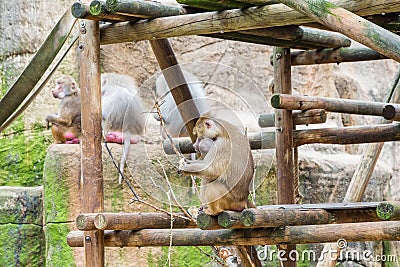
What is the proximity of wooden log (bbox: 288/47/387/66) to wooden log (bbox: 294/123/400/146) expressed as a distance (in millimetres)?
591

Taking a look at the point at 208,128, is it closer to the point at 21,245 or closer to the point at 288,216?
the point at 288,216

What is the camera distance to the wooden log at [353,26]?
A: 12.1ft

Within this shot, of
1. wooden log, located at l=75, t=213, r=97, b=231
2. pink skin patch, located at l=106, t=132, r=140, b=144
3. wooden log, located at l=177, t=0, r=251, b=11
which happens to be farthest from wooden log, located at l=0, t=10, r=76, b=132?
pink skin patch, located at l=106, t=132, r=140, b=144

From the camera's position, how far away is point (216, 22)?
16.0ft

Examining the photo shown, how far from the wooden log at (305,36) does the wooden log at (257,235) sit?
1.45m

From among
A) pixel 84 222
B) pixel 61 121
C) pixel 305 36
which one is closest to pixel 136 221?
pixel 84 222

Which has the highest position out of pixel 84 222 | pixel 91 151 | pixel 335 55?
pixel 335 55

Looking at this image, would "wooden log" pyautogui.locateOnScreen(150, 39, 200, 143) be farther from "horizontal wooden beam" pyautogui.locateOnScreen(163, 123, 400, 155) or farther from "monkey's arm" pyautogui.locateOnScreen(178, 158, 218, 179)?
"monkey's arm" pyautogui.locateOnScreen(178, 158, 218, 179)

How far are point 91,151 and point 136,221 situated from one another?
52cm

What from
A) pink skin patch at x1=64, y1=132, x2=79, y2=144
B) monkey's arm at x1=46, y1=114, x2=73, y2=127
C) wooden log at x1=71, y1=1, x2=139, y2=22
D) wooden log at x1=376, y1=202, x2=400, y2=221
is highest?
monkey's arm at x1=46, y1=114, x2=73, y2=127

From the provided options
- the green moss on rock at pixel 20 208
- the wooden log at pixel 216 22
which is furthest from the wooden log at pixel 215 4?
the green moss on rock at pixel 20 208

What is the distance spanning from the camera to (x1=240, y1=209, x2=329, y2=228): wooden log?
178 inches

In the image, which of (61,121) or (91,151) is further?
(61,121)

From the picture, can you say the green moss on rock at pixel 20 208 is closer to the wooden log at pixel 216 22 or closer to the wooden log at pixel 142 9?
the wooden log at pixel 216 22
